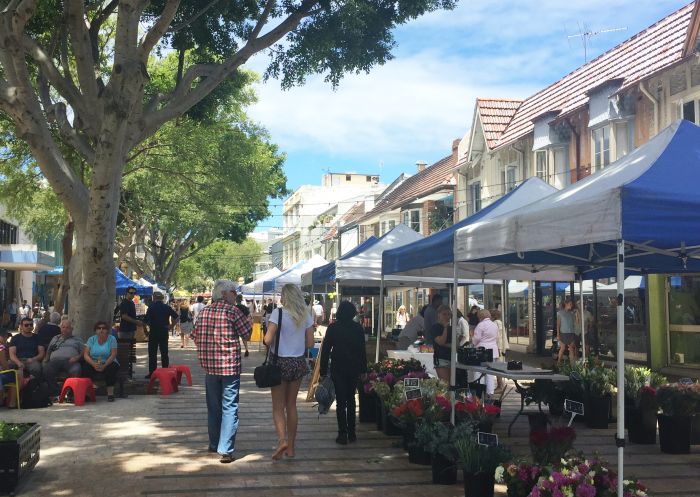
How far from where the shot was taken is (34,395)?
36.1ft

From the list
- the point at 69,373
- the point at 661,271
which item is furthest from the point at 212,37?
the point at 661,271

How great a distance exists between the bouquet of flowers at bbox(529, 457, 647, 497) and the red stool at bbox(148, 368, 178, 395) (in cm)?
889

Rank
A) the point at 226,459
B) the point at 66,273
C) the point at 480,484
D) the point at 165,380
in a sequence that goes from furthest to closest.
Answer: the point at 66,273, the point at 165,380, the point at 226,459, the point at 480,484

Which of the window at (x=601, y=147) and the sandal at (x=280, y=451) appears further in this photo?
the window at (x=601, y=147)

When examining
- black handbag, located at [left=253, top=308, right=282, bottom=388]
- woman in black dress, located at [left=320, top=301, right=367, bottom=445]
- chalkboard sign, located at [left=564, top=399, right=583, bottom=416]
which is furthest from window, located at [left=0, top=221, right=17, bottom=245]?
chalkboard sign, located at [left=564, top=399, right=583, bottom=416]

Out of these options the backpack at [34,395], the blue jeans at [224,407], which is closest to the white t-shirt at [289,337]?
the blue jeans at [224,407]

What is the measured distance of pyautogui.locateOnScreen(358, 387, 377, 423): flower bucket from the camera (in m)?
9.75

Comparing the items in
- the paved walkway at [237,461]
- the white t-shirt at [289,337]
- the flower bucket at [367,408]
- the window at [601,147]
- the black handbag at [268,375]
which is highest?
the window at [601,147]

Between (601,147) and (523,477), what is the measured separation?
16.6 metres

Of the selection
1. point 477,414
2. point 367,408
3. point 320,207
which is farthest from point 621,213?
point 320,207

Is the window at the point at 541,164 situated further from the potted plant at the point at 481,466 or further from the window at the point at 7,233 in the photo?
the window at the point at 7,233

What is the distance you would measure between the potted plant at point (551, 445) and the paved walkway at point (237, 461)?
92 cm

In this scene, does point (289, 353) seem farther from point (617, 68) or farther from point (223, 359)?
point (617, 68)

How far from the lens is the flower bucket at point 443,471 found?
6.62 metres
